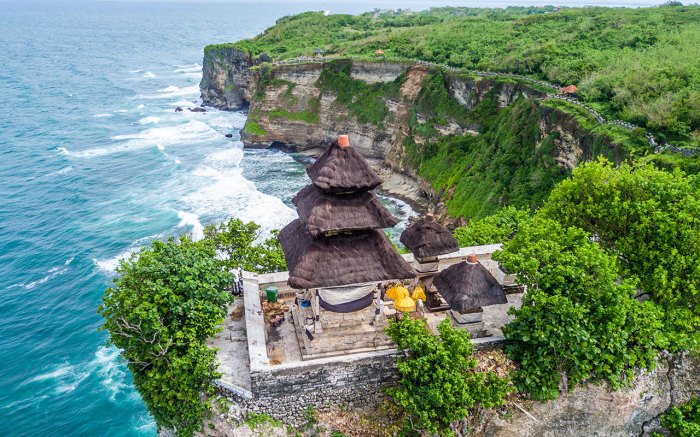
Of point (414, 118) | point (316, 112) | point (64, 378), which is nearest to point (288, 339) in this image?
point (64, 378)

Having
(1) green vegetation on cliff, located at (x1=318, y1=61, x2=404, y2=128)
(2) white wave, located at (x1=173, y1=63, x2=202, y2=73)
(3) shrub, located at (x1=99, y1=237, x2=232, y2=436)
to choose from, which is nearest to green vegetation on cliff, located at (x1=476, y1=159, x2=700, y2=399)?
(3) shrub, located at (x1=99, y1=237, x2=232, y2=436)

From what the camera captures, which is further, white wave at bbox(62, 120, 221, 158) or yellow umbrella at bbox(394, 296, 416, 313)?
white wave at bbox(62, 120, 221, 158)

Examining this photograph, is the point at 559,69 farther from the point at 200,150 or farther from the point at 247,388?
the point at 247,388

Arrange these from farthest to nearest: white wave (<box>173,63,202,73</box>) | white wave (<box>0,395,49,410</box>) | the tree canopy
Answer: white wave (<box>173,63,202,73</box>), white wave (<box>0,395,49,410</box>), the tree canopy

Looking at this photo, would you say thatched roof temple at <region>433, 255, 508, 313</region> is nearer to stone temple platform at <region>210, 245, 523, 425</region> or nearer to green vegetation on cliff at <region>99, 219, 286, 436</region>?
stone temple platform at <region>210, 245, 523, 425</region>

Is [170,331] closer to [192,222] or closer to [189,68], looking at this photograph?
[192,222]

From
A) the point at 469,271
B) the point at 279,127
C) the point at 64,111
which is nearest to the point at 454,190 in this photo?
the point at 279,127
